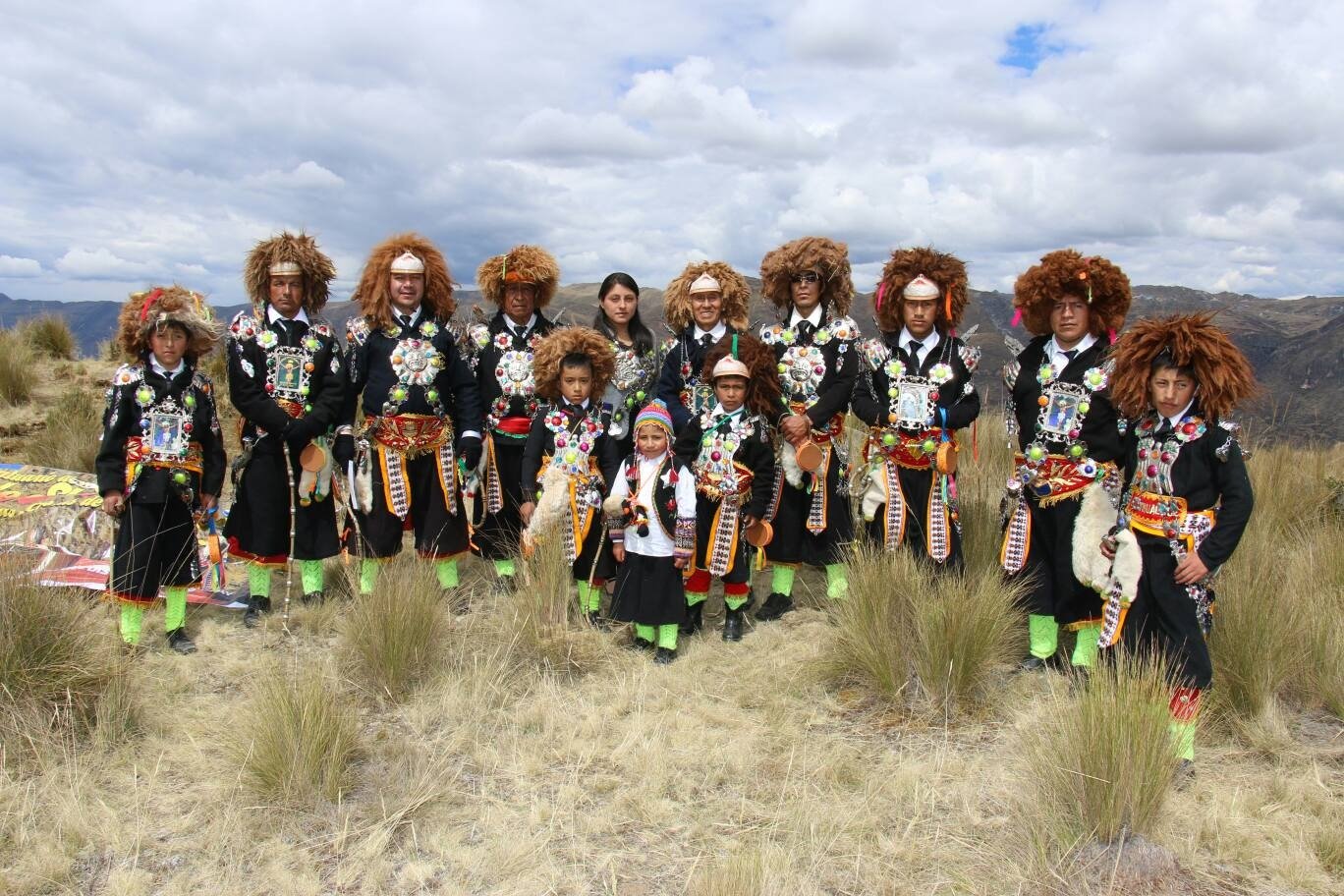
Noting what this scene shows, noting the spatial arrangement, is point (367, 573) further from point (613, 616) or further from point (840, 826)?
point (840, 826)

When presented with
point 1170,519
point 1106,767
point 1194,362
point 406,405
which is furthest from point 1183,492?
point 406,405

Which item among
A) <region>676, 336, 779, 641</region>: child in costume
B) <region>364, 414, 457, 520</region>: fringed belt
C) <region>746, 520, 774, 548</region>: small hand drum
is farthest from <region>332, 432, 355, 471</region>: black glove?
<region>746, 520, 774, 548</region>: small hand drum

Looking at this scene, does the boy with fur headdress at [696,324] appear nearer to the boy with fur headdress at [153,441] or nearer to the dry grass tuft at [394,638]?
the dry grass tuft at [394,638]

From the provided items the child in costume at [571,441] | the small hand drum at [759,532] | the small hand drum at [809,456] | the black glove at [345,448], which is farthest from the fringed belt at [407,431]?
the small hand drum at [809,456]

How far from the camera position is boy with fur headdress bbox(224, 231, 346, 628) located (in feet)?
15.8

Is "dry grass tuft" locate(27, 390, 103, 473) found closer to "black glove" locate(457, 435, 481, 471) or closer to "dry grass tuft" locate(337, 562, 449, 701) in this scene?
"black glove" locate(457, 435, 481, 471)

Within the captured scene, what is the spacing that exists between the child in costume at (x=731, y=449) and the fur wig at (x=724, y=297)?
0.41 metres

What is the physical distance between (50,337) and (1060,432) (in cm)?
1232

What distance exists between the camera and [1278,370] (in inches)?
997

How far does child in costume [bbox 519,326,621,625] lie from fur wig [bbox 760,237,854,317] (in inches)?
43.0

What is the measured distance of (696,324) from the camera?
204 inches

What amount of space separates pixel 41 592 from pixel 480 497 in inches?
89.8

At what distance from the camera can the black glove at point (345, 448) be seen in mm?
5047

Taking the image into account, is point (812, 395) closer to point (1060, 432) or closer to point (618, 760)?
point (1060, 432)
